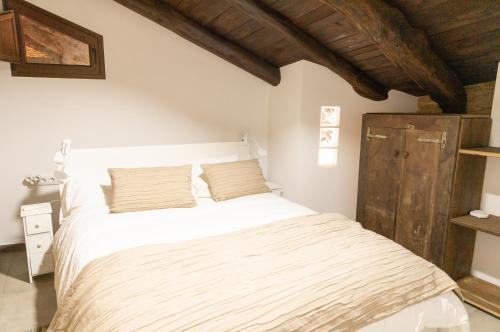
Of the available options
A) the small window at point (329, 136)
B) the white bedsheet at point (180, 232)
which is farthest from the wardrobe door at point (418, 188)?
the white bedsheet at point (180, 232)

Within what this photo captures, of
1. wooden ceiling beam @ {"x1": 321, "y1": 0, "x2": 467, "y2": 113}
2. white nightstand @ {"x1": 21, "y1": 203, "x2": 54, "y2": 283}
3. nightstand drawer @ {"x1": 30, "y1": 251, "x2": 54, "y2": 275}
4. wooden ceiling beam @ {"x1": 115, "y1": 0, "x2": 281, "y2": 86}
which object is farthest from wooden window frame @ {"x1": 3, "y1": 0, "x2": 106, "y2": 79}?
wooden ceiling beam @ {"x1": 321, "y1": 0, "x2": 467, "y2": 113}

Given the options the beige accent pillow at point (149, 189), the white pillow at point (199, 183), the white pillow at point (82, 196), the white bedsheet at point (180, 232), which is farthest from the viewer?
the white pillow at point (199, 183)

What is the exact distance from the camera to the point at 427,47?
7.44ft

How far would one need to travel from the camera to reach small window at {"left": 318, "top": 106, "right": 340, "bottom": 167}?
3119mm

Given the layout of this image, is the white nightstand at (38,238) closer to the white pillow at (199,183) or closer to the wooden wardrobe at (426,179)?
the white pillow at (199,183)

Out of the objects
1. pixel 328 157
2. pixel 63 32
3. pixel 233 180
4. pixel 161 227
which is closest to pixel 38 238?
pixel 161 227

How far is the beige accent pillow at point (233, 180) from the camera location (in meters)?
2.57

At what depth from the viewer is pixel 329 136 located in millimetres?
3182

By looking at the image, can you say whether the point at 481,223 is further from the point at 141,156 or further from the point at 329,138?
the point at 141,156

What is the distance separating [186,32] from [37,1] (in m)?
1.15

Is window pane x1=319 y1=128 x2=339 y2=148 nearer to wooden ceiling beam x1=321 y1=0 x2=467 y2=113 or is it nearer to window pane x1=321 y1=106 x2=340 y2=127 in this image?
window pane x1=321 y1=106 x2=340 y2=127

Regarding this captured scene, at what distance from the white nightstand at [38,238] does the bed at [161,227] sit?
0.19 meters

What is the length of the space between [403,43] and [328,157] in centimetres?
134

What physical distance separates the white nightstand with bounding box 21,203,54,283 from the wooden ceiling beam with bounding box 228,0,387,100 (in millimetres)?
2076
